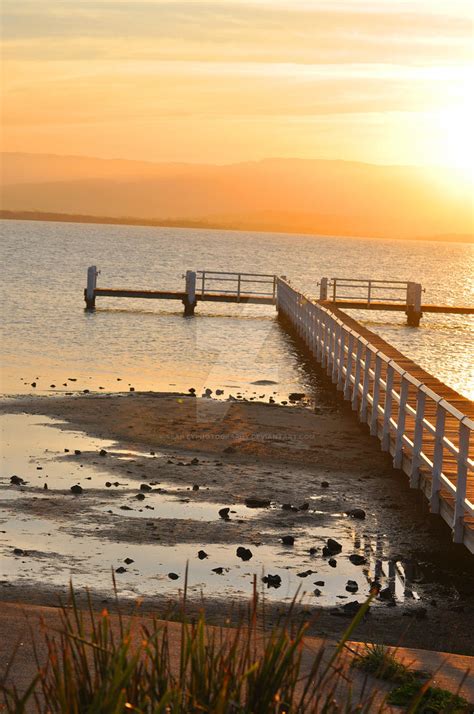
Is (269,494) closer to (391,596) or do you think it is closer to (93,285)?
(391,596)

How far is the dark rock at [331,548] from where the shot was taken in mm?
12031

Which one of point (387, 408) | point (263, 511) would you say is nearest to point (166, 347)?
point (387, 408)

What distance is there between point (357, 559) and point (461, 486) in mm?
1295

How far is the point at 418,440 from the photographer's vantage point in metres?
13.9

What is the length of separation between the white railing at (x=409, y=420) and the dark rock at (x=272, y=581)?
69.9 inches

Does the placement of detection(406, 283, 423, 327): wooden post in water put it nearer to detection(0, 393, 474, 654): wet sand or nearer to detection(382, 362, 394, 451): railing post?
detection(0, 393, 474, 654): wet sand

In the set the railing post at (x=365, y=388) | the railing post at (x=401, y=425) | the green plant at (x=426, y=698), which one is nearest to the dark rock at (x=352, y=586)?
the green plant at (x=426, y=698)

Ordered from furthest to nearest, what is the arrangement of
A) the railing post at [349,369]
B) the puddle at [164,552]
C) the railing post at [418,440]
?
the railing post at [349,369], the railing post at [418,440], the puddle at [164,552]

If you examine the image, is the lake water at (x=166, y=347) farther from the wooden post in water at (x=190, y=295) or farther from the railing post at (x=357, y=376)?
the railing post at (x=357, y=376)

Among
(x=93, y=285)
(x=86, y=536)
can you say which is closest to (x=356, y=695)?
(x=86, y=536)

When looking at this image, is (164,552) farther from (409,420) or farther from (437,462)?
(409,420)

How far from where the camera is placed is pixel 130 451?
17.5 metres

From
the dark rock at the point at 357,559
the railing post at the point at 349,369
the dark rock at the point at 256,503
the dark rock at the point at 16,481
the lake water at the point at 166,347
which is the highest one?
the railing post at the point at 349,369

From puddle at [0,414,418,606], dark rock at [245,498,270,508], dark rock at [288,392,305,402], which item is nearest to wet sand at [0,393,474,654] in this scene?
puddle at [0,414,418,606]
